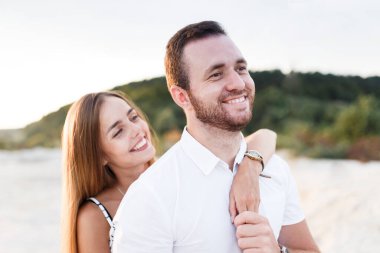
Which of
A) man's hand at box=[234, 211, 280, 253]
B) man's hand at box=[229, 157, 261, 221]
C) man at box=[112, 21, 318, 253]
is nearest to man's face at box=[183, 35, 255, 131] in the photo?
man at box=[112, 21, 318, 253]

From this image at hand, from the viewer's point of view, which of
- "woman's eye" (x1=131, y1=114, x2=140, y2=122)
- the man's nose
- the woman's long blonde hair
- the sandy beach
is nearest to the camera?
the man's nose

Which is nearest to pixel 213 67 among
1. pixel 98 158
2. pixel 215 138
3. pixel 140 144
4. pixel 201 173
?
pixel 215 138

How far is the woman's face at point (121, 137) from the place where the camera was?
8.23 ft

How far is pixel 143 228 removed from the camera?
1675mm

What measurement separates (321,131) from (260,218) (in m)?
10.2

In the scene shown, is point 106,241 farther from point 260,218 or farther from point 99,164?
point 260,218

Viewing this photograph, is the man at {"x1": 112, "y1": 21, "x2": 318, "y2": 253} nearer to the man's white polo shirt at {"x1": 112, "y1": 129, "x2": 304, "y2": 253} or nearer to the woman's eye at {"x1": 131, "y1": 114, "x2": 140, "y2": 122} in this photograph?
the man's white polo shirt at {"x1": 112, "y1": 129, "x2": 304, "y2": 253}

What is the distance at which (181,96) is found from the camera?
75.9 inches

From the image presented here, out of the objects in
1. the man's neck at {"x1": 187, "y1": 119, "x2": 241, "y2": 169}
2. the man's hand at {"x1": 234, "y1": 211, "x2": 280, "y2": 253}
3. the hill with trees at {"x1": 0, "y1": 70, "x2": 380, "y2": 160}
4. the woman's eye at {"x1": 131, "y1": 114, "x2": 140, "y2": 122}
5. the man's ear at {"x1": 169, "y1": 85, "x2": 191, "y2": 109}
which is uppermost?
the man's ear at {"x1": 169, "y1": 85, "x2": 191, "y2": 109}

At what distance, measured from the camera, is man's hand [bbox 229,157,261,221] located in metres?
1.78

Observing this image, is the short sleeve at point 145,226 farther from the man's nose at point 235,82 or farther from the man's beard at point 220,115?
the man's nose at point 235,82

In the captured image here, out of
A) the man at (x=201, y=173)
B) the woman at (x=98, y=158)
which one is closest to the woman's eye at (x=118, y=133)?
the woman at (x=98, y=158)

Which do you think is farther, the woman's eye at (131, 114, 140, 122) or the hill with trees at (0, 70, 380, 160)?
the hill with trees at (0, 70, 380, 160)

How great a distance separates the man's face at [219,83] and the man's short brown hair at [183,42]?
2cm
